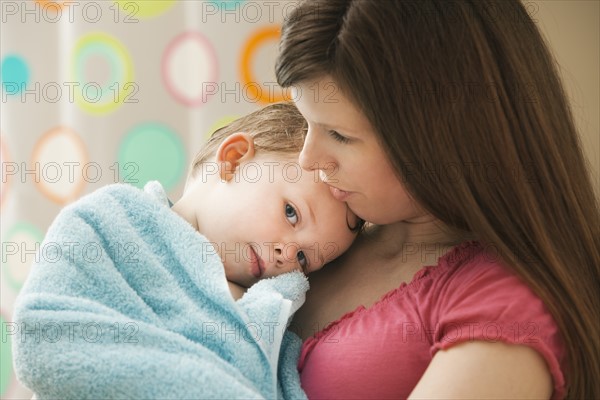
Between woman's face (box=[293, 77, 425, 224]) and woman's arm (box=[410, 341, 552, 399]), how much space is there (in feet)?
0.81

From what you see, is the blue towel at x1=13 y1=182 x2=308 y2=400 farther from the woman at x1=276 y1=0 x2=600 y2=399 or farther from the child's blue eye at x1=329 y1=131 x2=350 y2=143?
the child's blue eye at x1=329 y1=131 x2=350 y2=143

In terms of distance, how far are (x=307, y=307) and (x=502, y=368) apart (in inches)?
15.4

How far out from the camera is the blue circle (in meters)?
1.69

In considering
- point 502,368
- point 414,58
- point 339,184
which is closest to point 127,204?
point 339,184

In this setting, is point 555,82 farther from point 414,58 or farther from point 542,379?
point 542,379

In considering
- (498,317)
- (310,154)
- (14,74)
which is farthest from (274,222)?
(14,74)

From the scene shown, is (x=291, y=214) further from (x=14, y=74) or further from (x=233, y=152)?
(x=14, y=74)

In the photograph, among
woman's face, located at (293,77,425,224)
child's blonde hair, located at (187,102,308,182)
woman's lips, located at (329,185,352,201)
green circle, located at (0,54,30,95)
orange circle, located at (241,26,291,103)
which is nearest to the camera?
woman's face, located at (293,77,425,224)

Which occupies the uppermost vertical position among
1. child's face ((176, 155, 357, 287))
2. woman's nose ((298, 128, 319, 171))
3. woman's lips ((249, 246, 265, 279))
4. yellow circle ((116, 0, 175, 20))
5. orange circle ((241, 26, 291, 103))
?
yellow circle ((116, 0, 175, 20))

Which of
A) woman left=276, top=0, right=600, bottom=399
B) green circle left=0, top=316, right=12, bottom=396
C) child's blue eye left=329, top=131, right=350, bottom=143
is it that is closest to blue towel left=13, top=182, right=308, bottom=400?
woman left=276, top=0, right=600, bottom=399

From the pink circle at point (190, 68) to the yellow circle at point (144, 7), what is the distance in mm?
74

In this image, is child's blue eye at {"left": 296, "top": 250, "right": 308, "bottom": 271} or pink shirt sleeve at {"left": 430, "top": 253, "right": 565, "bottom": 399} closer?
pink shirt sleeve at {"left": 430, "top": 253, "right": 565, "bottom": 399}

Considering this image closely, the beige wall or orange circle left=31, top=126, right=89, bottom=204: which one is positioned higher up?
the beige wall

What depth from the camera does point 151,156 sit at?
178 cm
